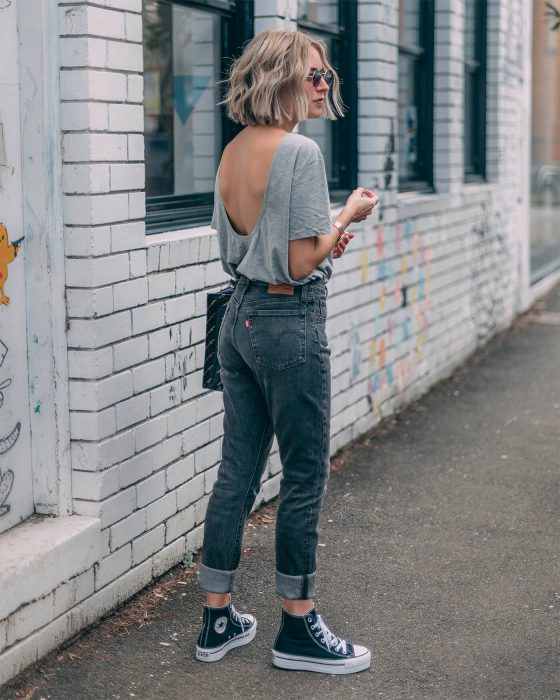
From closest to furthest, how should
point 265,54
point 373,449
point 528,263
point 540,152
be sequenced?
point 265,54, point 373,449, point 528,263, point 540,152

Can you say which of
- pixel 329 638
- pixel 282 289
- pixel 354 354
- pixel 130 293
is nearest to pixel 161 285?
pixel 130 293

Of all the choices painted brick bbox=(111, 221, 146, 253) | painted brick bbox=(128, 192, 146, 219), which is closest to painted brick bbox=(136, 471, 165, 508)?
painted brick bbox=(111, 221, 146, 253)

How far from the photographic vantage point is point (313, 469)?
367 cm

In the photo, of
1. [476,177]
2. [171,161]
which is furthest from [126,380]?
[476,177]

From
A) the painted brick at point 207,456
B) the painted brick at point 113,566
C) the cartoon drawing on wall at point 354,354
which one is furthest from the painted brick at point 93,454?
the cartoon drawing on wall at point 354,354

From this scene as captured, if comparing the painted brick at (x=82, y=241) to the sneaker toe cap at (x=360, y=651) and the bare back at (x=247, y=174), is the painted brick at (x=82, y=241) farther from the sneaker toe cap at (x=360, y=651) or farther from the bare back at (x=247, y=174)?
the sneaker toe cap at (x=360, y=651)

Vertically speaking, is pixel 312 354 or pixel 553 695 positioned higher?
pixel 312 354

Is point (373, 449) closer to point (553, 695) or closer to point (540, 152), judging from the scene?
point (553, 695)

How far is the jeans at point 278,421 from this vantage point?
356cm

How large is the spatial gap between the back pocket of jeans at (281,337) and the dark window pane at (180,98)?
1.46 m

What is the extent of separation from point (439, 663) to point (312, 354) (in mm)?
1150

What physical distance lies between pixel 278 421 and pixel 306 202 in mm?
685

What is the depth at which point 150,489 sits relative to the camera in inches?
175

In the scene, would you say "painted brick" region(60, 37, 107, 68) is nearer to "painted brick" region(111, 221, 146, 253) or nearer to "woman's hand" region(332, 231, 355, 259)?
"painted brick" region(111, 221, 146, 253)
